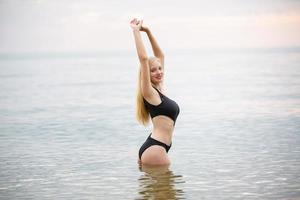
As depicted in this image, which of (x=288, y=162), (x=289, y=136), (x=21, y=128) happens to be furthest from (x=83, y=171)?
(x=21, y=128)

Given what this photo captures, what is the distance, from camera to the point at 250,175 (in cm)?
1007

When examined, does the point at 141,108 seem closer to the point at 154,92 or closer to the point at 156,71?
the point at 154,92

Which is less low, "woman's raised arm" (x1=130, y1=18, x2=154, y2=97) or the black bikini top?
"woman's raised arm" (x1=130, y1=18, x2=154, y2=97)

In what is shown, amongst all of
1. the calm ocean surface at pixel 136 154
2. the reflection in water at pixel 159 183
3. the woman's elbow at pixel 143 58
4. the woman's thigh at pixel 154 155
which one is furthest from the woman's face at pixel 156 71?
the calm ocean surface at pixel 136 154

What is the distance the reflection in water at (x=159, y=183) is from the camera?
8.71m

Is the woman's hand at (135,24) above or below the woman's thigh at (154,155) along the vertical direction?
above

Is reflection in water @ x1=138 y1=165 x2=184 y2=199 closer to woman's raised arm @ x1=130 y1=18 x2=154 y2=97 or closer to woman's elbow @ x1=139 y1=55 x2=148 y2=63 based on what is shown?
woman's raised arm @ x1=130 y1=18 x2=154 y2=97

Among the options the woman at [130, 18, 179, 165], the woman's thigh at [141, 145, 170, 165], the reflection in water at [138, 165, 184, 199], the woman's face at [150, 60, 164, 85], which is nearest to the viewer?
the reflection in water at [138, 165, 184, 199]

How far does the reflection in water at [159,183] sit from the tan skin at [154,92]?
0.25 m

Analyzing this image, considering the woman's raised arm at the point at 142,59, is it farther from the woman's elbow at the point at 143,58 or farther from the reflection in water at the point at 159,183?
the reflection in water at the point at 159,183

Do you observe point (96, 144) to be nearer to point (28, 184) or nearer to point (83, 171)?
point (83, 171)

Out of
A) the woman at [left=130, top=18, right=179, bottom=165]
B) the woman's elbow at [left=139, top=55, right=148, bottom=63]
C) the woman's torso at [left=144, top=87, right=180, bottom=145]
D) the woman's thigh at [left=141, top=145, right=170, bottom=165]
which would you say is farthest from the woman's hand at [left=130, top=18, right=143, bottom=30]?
the woman's thigh at [left=141, top=145, right=170, bottom=165]

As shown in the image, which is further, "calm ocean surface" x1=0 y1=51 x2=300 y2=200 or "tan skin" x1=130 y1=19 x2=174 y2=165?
"calm ocean surface" x1=0 y1=51 x2=300 y2=200

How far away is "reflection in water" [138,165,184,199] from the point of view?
8.71m
